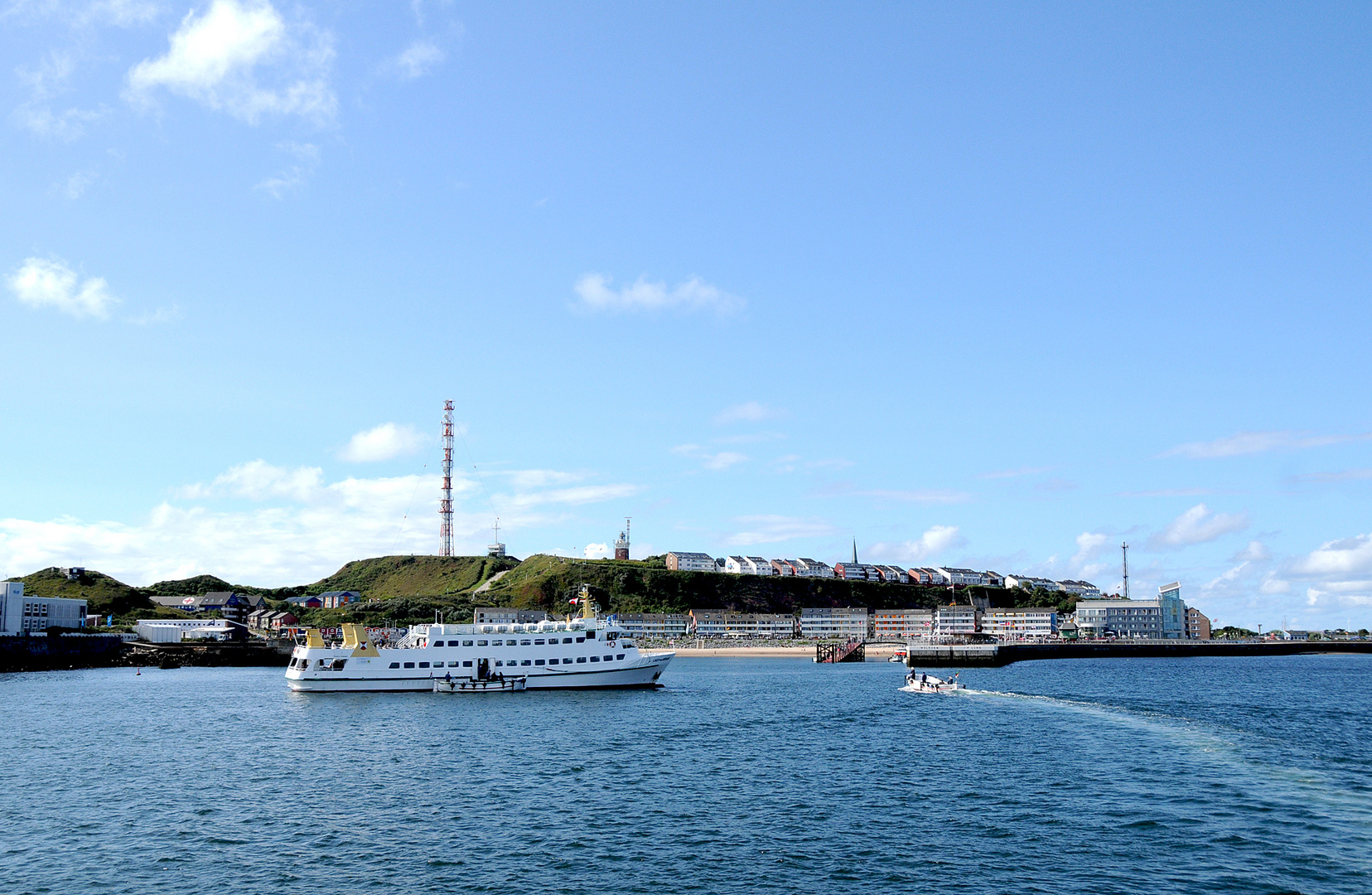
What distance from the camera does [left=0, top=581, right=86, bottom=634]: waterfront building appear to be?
143000 millimetres

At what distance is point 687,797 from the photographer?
3800 cm

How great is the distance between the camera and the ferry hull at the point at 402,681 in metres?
86.4

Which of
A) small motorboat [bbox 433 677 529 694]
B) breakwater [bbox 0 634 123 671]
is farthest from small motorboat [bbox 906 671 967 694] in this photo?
breakwater [bbox 0 634 123 671]

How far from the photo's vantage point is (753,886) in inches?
1010

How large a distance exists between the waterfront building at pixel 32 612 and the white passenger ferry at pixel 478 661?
8624cm

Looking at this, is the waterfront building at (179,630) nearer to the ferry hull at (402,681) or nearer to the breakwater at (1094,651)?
the ferry hull at (402,681)

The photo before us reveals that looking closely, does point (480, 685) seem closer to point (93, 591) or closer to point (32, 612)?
point (32, 612)

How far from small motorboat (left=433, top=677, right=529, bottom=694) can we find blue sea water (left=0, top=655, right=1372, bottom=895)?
33.6 ft

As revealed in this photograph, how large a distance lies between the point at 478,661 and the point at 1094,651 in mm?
127080

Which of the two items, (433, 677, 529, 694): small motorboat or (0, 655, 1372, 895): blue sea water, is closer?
(0, 655, 1372, 895): blue sea water

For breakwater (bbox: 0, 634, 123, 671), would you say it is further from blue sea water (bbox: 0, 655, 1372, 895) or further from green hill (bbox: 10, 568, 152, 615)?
blue sea water (bbox: 0, 655, 1372, 895)

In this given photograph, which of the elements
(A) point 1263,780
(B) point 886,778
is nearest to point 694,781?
(B) point 886,778

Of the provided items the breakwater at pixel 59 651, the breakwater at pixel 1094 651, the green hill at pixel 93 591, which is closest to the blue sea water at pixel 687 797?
the breakwater at pixel 1094 651

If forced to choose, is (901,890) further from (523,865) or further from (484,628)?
(484,628)
